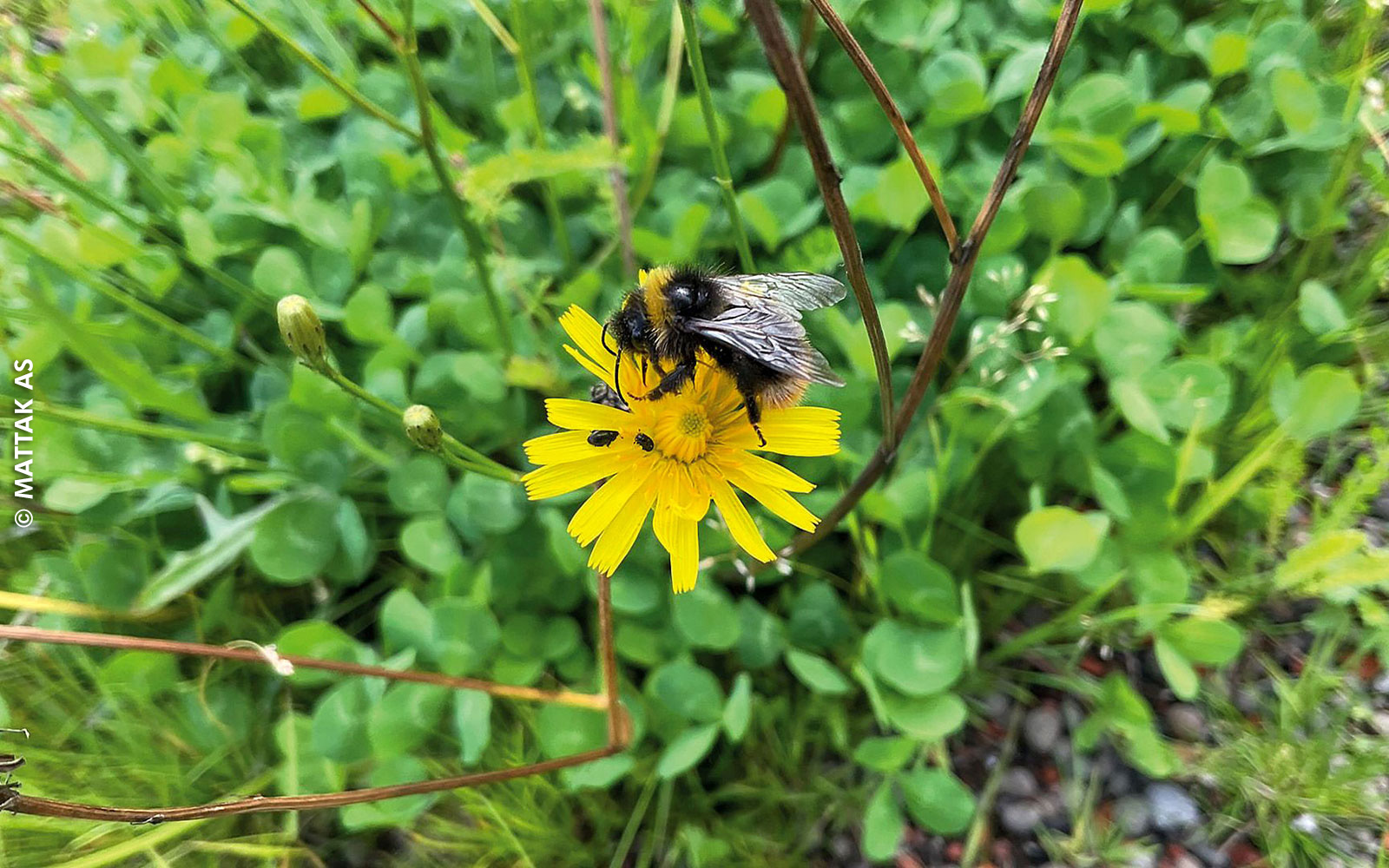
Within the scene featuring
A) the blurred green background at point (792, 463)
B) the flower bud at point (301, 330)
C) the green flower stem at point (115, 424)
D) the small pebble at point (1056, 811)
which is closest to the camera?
the flower bud at point (301, 330)

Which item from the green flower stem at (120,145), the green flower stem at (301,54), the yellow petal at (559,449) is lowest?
the yellow petal at (559,449)

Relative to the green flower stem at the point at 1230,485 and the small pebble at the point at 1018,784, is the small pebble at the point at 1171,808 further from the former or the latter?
the green flower stem at the point at 1230,485

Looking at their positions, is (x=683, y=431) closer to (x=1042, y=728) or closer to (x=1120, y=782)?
(x=1042, y=728)

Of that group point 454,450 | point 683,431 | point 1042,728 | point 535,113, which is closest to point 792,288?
point 683,431

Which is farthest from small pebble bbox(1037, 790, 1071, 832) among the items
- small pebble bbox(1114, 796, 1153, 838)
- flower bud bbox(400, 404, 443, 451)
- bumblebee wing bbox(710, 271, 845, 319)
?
flower bud bbox(400, 404, 443, 451)

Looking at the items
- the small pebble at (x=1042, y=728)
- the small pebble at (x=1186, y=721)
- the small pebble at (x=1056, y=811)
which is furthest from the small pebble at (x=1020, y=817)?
the small pebble at (x=1186, y=721)

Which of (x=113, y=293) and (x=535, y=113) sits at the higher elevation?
(x=535, y=113)

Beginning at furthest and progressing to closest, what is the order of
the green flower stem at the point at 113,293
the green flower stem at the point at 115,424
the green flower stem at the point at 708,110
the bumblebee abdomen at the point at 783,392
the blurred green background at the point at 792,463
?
the blurred green background at the point at 792,463
the green flower stem at the point at 113,293
the green flower stem at the point at 115,424
the bumblebee abdomen at the point at 783,392
the green flower stem at the point at 708,110
